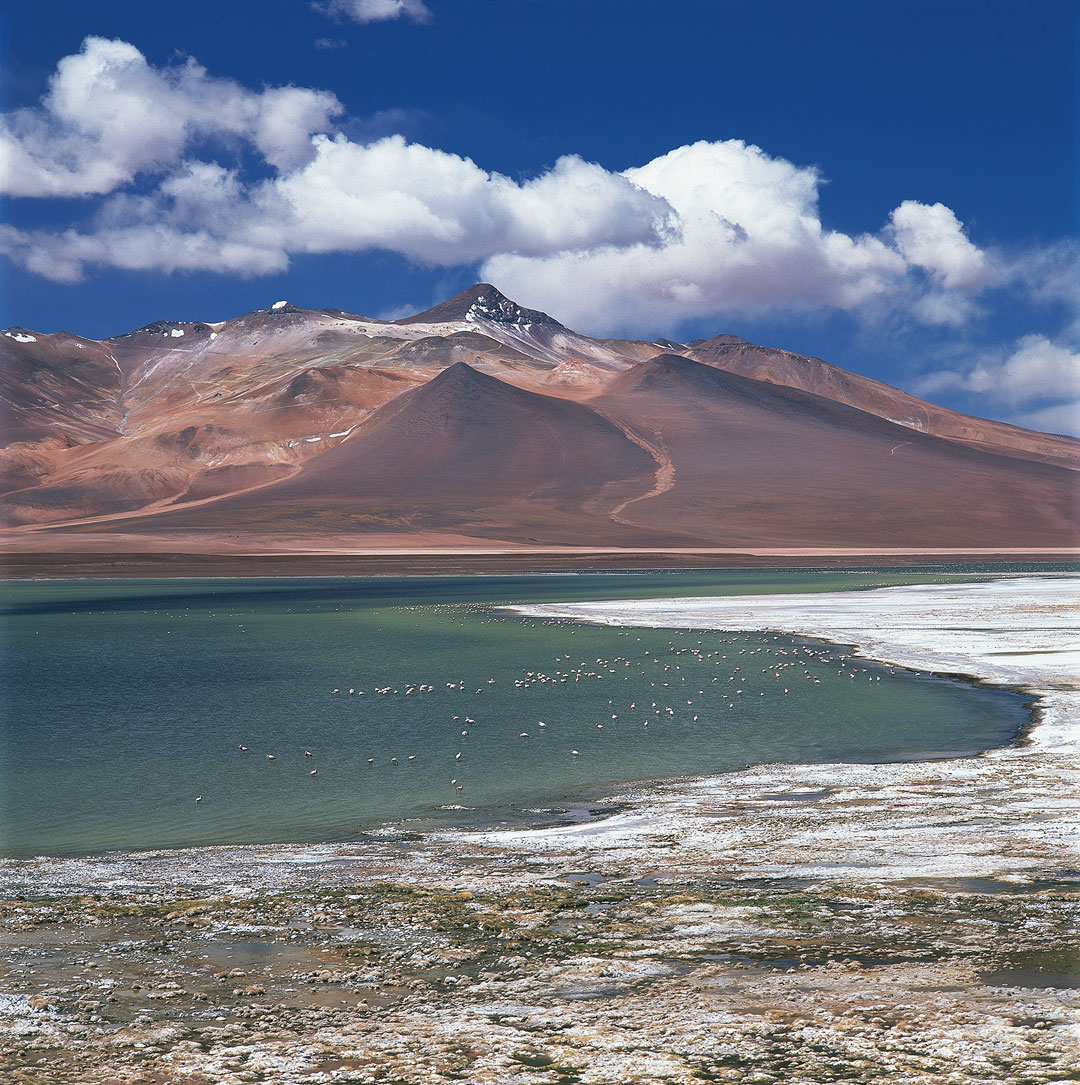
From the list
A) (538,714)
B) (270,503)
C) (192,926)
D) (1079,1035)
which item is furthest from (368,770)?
(270,503)

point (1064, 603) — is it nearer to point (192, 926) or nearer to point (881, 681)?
point (881, 681)

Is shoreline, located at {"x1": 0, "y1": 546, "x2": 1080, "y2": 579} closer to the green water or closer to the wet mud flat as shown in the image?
the green water

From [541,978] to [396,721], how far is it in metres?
14.7

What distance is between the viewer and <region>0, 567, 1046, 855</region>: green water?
15.4 metres

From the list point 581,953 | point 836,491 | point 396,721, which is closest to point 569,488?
point 836,491

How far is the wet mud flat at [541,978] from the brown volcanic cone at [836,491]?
125517 mm

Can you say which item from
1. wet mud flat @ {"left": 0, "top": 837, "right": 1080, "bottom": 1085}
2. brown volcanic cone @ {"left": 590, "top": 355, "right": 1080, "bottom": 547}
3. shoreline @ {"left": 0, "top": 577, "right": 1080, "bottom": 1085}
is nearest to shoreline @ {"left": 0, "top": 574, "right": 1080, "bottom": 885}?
shoreline @ {"left": 0, "top": 577, "right": 1080, "bottom": 1085}

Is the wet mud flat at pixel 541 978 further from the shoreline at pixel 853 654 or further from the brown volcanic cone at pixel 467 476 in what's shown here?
the brown volcanic cone at pixel 467 476

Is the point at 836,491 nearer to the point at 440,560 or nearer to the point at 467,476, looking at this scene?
the point at 467,476

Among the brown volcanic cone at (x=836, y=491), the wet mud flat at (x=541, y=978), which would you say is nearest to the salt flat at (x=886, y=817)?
the wet mud flat at (x=541, y=978)

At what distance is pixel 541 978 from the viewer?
7898 millimetres

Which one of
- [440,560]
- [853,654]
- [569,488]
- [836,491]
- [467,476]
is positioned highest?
[836,491]

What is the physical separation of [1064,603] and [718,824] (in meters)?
38.9

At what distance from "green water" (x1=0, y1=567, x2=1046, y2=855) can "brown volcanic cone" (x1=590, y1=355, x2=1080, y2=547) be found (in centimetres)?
10156
